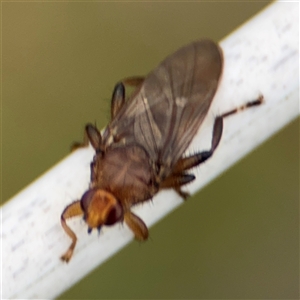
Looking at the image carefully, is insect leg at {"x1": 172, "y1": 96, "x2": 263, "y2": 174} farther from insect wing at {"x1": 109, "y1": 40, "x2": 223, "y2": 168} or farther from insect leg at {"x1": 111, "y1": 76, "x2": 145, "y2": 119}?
insect leg at {"x1": 111, "y1": 76, "x2": 145, "y2": 119}

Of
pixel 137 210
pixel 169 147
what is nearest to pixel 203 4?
→ pixel 169 147

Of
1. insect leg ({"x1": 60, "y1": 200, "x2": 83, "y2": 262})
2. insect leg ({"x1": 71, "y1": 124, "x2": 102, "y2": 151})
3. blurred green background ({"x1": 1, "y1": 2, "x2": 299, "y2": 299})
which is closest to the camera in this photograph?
insect leg ({"x1": 60, "y1": 200, "x2": 83, "y2": 262})

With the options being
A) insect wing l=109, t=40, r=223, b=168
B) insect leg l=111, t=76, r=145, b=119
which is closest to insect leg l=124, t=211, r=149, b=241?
insect wing l=109, t=40, r=223, b=168

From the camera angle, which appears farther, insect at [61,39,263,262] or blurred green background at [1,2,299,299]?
blurred green background at [1,2,299,299]

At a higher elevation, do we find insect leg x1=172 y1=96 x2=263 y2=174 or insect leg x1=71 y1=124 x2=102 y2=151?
insect leg x1=71 y1=124 x2=102 y2=151

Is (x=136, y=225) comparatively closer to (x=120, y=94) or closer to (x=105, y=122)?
(x=120, y=94)

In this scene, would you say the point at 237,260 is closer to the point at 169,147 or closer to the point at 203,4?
the point at 169,147
